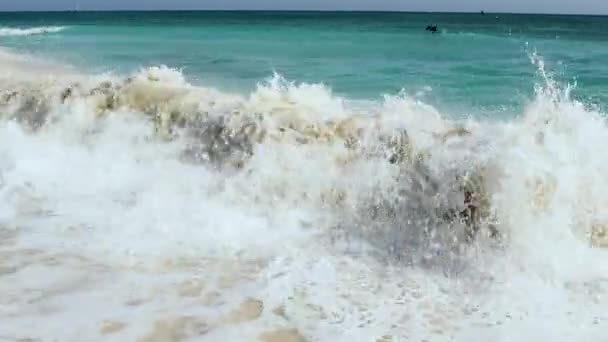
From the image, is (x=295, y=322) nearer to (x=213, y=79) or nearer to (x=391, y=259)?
(x=391, y=259)

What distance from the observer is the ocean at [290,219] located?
4094mm

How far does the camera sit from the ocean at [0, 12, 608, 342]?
4.09 metres

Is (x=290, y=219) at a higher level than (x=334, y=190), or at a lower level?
lower

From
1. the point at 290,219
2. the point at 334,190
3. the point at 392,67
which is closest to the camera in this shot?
the point at 290,219

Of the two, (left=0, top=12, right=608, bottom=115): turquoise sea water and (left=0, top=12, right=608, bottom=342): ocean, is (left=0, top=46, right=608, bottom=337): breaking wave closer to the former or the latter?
(left=0, top=12, right=608, bottom=342): ocean

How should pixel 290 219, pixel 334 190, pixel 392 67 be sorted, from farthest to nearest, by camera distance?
1. pixel 392 67
2. pixel 334 190
3. pixel 290 219

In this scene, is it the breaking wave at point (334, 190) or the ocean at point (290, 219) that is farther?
the breaking wave at point (334, 190)

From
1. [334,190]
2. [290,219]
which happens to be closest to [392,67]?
[334,190]

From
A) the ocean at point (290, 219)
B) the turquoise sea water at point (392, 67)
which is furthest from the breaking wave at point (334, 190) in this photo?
the turquoise sea water at point (392, 67)

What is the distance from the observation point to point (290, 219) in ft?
19.1

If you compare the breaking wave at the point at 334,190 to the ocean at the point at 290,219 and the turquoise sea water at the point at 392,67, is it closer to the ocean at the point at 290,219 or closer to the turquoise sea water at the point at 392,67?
the ocean at the point at 290,219

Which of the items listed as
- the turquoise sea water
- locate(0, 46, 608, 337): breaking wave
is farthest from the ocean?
the turquoise sea water

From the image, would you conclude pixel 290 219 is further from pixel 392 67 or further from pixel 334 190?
pixel 392 67

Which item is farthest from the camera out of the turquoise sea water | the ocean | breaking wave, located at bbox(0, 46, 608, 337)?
the turquoise sea water
